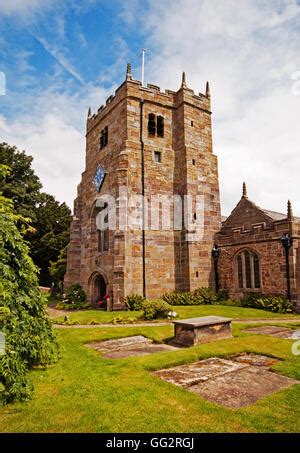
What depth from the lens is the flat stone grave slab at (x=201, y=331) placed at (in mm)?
8352

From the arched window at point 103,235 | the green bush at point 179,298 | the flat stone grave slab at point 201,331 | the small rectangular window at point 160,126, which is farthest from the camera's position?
the small rectangular window at point 160,126

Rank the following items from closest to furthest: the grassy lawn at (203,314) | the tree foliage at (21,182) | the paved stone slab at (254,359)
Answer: the paved stone slab at (254,359), the grassy lawn at (203,314), the tree foliage at (21,182)

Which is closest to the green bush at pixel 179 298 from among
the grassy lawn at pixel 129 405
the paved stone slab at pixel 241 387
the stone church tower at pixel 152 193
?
the stone church tower at pixel 152 193

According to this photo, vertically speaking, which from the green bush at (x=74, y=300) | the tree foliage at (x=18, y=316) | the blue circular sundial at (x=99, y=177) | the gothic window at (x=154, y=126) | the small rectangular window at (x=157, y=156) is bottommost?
the green bush at (x=74, y=300)

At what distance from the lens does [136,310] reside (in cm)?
1559

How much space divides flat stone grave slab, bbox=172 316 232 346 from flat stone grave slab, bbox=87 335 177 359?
1.63ft

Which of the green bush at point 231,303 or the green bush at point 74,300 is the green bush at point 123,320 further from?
the green bush at point 74,300

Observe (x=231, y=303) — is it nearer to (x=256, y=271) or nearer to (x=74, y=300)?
(x=256, y=271)

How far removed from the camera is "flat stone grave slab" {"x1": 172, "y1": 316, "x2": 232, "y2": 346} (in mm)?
8352

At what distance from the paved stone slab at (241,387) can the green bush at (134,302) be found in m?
9.96

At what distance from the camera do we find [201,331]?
28.0 feet

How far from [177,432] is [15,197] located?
3119 centimetres

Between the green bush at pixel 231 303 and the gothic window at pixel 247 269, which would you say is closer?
the green bush at pixel 231 303

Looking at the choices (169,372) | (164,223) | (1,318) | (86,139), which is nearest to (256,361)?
(169,372)
